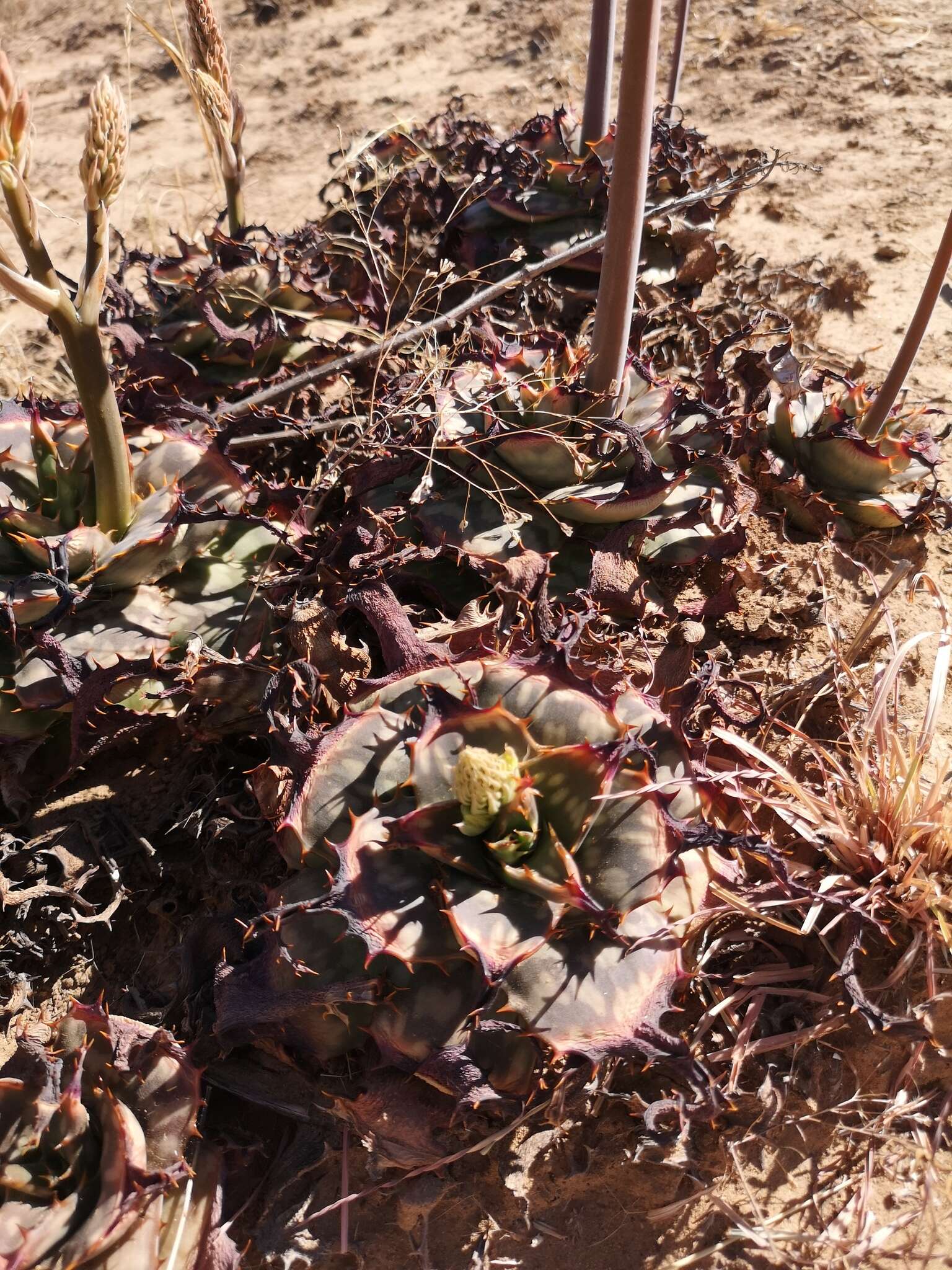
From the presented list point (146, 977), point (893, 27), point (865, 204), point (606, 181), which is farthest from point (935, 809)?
point (893, 27)

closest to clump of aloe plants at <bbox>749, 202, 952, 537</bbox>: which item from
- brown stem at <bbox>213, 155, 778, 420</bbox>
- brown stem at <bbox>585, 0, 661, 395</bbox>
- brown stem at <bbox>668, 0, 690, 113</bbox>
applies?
brown stem at <bbox>585, 0, 661, 395</bbox>

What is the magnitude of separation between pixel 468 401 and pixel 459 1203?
1.57 meters

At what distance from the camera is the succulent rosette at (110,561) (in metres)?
1.84

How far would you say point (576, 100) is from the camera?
439 centimetres

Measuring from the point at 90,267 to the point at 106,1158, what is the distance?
4.71ft

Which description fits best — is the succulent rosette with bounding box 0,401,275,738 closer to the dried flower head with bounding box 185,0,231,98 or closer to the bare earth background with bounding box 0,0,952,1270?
the bare earth background with bounding box 0,0,952,1270

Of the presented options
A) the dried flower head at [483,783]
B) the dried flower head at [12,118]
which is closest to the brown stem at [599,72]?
the dried flower head at [12,118]

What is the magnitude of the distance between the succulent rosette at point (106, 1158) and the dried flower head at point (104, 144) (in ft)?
4.36

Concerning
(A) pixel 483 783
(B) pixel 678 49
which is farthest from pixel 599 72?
(A) pixel 483 783

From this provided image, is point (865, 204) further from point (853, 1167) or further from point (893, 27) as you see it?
point (853, 1167)

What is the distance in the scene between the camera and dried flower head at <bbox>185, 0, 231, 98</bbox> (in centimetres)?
244

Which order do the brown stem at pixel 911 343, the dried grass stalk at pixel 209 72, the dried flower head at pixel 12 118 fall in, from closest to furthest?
the dried flower head at pixel 12 118, the brown stem at pixel 911 343, the dried grass stalk at pixel 209 72

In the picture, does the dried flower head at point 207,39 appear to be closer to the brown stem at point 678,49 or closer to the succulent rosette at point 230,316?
the succulent rosette at point 230,316

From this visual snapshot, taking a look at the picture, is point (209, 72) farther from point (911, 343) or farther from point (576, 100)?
point (576, 100)
